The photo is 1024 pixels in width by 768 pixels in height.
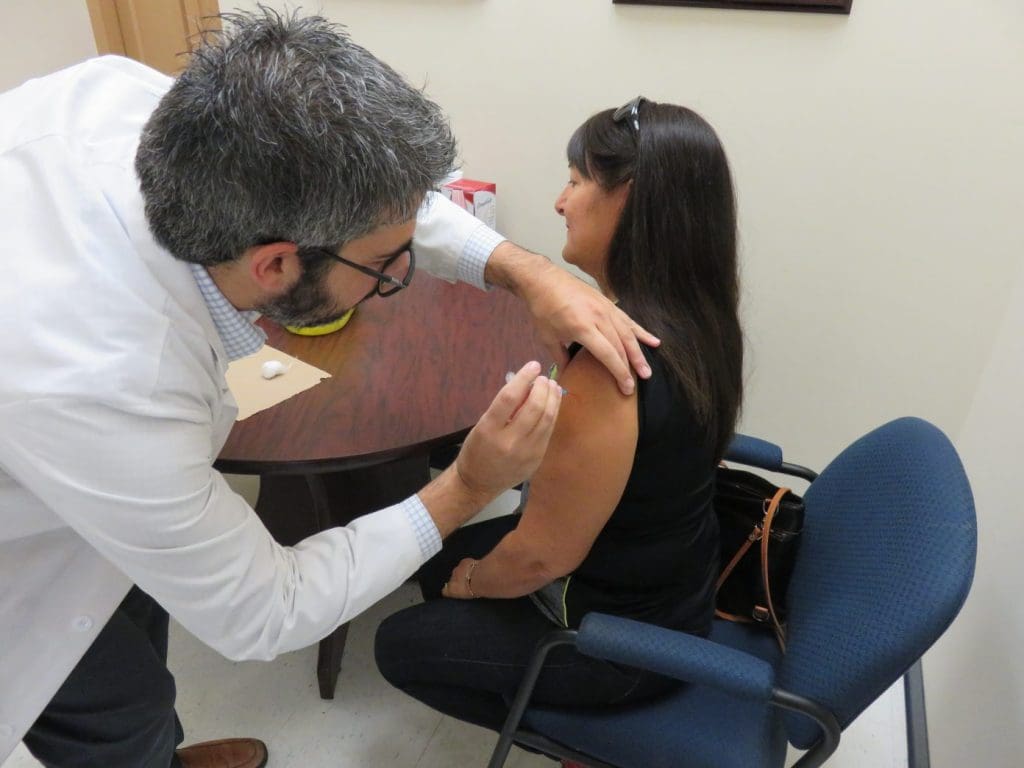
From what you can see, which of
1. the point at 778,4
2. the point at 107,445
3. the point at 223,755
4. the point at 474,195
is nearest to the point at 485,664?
the point at 107,445

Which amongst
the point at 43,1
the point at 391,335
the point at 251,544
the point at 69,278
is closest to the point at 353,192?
the point at 69,278

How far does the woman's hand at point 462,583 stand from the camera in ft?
3.90

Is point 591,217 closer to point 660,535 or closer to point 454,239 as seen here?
point 454,239

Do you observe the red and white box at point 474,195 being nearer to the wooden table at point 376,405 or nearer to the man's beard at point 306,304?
the wooden table at point 376,405

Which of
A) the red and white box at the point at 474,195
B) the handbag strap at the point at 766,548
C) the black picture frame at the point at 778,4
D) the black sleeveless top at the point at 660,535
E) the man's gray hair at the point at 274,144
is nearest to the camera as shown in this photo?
the man's gray hair at the point at 274,144

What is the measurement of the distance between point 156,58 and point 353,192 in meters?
2.82

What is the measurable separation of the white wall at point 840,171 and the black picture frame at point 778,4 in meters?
0.03

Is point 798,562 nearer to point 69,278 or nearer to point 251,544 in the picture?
point 251,544

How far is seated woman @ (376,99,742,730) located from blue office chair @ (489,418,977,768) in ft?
0.20

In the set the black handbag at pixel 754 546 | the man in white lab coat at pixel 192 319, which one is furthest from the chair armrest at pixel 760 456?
the man in white lab coat at pixel 192 319

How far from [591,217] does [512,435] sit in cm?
41

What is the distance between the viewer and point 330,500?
157 centimetres

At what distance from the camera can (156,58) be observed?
2.93 meters

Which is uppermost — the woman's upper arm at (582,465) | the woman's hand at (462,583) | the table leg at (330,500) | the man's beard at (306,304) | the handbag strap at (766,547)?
the man's beard at (306,304)
